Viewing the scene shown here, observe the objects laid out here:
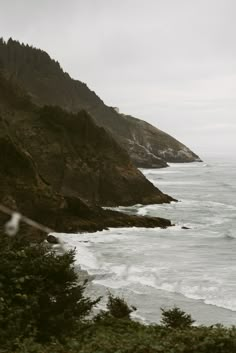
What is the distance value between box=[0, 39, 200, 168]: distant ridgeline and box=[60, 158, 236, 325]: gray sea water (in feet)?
196

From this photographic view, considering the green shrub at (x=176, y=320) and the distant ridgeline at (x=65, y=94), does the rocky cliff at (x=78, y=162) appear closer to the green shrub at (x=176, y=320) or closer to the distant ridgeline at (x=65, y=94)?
the green shrub at (x=176, y=320)

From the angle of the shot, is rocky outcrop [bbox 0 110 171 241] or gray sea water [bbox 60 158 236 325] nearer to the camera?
gray sea water [bbox 60 158 236 325]

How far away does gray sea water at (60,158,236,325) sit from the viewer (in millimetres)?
18859

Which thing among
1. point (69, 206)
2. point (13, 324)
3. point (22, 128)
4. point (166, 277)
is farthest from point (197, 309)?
point (22, 128)

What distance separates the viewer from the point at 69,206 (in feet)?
121

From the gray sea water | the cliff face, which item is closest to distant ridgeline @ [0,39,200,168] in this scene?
the cliff face

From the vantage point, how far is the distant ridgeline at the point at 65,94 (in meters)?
101

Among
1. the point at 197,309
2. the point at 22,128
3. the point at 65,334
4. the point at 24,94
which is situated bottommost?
the point at 197,309

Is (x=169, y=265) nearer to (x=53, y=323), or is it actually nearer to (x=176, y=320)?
(x=176, y=320)

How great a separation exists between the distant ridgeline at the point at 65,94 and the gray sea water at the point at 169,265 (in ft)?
196

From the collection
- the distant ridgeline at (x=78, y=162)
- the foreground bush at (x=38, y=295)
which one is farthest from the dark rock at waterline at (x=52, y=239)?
the foreground bush at (x=38, y=295)

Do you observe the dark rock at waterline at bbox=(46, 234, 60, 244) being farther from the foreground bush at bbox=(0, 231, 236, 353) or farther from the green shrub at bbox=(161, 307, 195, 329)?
the foreground bush at bbox=(0, 231, 236, 353)

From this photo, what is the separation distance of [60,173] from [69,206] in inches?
495

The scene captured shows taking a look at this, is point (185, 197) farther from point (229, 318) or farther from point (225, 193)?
point (229, 318)
